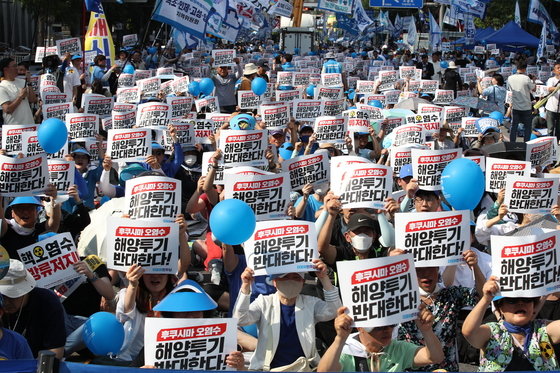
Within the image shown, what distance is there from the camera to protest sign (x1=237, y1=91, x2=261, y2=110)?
16230mm

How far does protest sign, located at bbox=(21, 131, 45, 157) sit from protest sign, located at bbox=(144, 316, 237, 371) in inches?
257

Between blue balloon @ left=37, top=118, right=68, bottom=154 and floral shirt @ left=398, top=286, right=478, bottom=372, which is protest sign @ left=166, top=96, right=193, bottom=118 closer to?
blue balloon @ left=37, top=118, right=68, bottom=154

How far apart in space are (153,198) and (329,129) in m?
5.35

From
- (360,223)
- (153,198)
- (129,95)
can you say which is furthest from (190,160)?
(360,223)

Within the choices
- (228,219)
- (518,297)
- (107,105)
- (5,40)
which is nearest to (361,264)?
(518,297)

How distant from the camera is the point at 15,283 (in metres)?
5.71

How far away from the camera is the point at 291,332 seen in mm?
5996

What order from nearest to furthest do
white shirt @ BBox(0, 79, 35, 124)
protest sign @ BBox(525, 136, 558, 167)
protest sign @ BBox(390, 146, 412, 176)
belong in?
protest sign @ BBox(390, 146, 412, 176), protest sign @ BBox(525, 136, 558, 167), white shirt @ BBox(0, 79, 35, 124)

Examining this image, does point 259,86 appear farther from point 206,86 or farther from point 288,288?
point 288,288

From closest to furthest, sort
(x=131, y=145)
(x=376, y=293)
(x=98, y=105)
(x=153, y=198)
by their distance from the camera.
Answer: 1. (x=376, y=293)
2. (x=153, y=198)
3. (x=131, y=145)
4. (x=98, y=105)

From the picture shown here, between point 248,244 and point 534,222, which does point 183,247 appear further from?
point 534,222

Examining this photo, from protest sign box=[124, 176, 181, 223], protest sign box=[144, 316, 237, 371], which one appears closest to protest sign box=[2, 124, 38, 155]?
protest sign box=[124, 176, 181, 223]

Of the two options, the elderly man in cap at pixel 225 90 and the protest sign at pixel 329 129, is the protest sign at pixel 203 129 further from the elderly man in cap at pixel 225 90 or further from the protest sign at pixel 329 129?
the elderly man in cap at pixel 225 90

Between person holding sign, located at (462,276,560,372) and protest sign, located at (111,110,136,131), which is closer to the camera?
person holding sign, located at (462,276,560,372)
